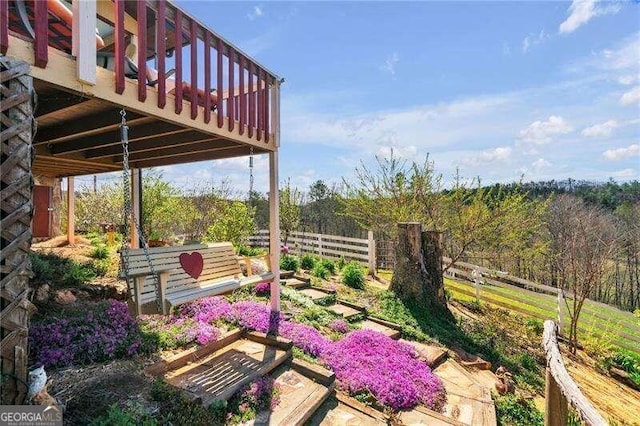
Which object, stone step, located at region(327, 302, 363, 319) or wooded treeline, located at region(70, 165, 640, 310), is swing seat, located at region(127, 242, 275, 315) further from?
wooded treeline, located at region(70, 165, 640, 310)

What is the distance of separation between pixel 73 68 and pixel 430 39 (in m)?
6.03

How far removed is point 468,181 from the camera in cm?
924

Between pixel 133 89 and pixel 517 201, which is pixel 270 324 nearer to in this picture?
pixel 133 89

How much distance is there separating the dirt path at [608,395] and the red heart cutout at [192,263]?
5.83 meters

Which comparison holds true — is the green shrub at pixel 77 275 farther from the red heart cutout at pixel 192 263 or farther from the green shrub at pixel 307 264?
the green shrub at pixel 307 264

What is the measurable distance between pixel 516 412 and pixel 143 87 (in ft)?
16.9

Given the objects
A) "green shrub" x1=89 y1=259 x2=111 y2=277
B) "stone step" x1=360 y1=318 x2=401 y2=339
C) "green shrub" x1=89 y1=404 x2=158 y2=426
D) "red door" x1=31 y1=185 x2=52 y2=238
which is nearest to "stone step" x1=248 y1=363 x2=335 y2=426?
"green shrub" x1=89 y1=404 x2=158 y2=426

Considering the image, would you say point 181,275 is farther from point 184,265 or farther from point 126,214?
point 126,214

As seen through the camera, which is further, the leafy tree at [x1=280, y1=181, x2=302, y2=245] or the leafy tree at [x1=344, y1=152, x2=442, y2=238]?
the leafy tree at [x1=280, y1=181, x2=302, y2=245]

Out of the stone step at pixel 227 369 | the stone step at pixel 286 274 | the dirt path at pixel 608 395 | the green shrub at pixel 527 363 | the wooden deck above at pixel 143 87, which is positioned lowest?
the dirt path at pixel 608 395

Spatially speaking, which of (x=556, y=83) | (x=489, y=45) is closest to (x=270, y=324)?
(x=489, y=45)

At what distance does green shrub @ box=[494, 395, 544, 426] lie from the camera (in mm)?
3809

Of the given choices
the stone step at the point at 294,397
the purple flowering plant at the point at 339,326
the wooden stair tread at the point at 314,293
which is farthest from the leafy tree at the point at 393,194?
the stone step at the point at 294,397

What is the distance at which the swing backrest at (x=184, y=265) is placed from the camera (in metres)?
3.71
